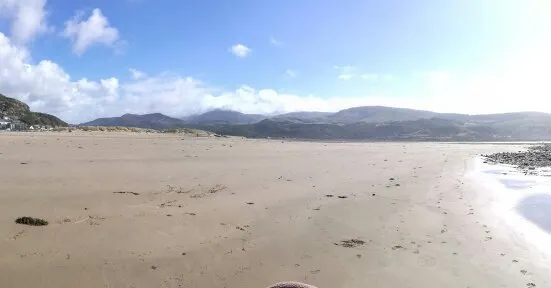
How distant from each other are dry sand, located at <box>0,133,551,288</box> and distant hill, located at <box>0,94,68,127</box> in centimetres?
3768

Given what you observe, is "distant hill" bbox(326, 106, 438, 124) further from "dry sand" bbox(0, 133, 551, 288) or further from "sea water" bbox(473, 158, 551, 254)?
"dry sand" bbox(0, 133, 551, 288)

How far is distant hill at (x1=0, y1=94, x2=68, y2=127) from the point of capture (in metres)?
43.4

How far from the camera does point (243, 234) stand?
6.24 meters

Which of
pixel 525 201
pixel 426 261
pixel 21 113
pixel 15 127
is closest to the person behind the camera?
pixel 426 261

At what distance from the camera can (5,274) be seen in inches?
172

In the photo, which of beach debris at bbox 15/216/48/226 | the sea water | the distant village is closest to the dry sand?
beach debris at bbox 15/216/48/226

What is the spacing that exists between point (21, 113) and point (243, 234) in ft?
161

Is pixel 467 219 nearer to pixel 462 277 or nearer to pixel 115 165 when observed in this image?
pixel 462 277

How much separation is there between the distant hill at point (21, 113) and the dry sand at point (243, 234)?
Answer: 1484 inches

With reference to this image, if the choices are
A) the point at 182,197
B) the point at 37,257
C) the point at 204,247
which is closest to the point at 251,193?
the point at 182,197

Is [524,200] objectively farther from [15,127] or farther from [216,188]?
[15,127]

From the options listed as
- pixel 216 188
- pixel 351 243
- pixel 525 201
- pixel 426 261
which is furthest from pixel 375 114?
pixel 426 261

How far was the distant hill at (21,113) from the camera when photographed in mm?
43409

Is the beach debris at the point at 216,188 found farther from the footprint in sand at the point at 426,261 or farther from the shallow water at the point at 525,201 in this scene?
the shallow water at the point at 525,201
